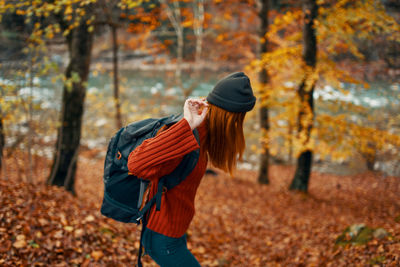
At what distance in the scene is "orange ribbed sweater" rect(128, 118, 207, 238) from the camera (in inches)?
66.8

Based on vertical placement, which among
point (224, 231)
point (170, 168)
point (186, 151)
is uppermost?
point (186, 151)

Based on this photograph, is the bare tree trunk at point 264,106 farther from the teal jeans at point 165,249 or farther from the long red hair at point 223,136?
the teal jeans at point 165,249

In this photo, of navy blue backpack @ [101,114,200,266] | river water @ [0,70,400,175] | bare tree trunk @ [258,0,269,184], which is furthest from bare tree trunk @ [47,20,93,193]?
bare tree trunk @ [258,0,269,184]

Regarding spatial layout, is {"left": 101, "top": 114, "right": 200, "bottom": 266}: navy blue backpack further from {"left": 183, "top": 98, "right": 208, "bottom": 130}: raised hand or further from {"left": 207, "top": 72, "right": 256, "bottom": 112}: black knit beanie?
{"left": 207, "top": 72, "right": 256, "bottom": 112}: black knit beanie

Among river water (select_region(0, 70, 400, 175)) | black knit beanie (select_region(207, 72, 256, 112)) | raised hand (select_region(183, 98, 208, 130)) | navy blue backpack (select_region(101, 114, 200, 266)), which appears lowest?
river water (select_region(0, 70, 400, 175))

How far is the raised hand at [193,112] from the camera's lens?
1.76 m

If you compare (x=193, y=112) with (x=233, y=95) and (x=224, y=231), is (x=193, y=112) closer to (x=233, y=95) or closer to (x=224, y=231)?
(x=233, y=95)

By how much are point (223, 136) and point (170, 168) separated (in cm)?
40

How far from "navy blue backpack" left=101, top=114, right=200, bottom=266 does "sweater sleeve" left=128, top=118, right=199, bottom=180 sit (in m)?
0.16

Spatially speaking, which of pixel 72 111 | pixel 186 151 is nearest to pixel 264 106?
pixel 72 111

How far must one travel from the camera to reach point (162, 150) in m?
1.70

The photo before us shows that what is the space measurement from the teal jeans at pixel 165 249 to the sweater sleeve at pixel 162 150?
511 millimetres

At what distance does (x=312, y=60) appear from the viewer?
8.02 metres

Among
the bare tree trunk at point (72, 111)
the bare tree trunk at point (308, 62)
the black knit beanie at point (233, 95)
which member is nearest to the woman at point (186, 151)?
the black knit beanie at point (233, 95)
